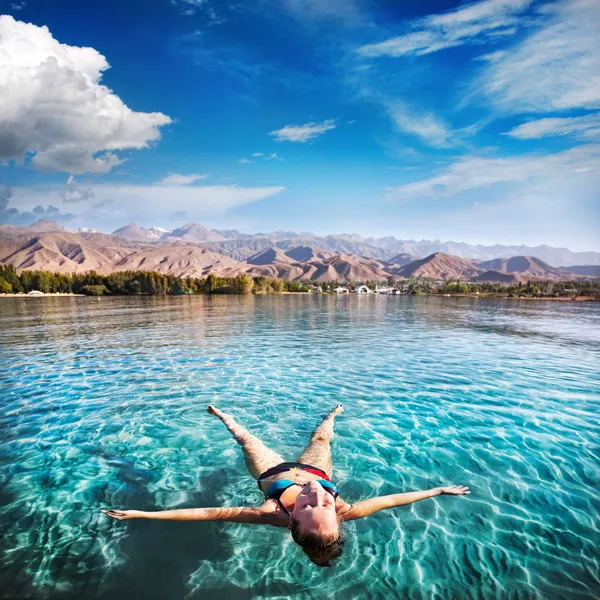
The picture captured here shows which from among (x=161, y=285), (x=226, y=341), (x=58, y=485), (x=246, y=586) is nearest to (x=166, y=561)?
(x=246, y=586)

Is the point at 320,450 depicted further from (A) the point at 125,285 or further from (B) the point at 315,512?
(A) the point at 125,285

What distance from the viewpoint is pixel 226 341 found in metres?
28.1

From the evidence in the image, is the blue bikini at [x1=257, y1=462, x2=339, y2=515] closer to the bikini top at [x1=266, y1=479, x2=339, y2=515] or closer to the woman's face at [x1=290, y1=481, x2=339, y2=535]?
the bikini top at [x1=266, y1=479, x2=339, y2=515]

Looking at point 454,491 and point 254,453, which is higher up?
point 454,491

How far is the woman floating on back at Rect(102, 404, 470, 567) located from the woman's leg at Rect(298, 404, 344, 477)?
0.03 m

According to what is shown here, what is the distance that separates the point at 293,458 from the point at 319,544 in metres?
4.26

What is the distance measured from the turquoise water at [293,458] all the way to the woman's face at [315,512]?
123 cm

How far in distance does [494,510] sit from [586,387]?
39.8 feet

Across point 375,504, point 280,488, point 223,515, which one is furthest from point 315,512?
point 223,515

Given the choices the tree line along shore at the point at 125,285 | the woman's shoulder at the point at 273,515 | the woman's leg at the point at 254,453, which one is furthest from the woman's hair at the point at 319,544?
the tree line along shore at the point at 125,285

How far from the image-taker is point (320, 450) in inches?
345

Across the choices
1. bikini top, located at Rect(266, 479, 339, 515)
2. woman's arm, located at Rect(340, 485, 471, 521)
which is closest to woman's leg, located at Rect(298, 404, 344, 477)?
bikini top, located at Rect(266, 479, 339, 515)

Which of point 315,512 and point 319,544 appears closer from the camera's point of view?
point 319,544

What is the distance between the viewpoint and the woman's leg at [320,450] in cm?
820
